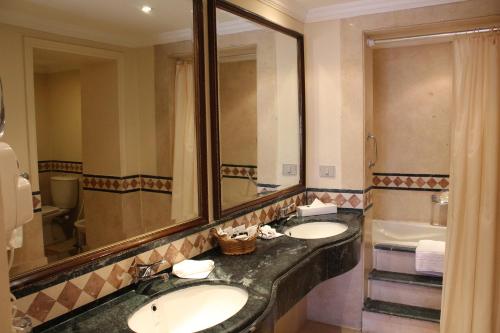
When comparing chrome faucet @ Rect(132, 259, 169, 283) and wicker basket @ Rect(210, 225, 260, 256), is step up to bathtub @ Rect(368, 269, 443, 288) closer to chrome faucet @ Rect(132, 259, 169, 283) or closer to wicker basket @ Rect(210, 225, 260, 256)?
wicker basket @ Rect(210, 225, 260, 256)

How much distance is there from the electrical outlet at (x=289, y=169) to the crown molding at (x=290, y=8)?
3.55ft

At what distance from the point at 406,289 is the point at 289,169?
52.2 inches

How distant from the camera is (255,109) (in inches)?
109

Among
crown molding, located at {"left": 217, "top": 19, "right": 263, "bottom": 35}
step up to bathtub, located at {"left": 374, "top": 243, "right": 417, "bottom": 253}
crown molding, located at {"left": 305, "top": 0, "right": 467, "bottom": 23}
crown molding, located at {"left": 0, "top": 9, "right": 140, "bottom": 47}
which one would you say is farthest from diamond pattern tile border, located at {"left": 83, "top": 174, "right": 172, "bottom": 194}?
step up to bathtub, located at {"left": 374, "top": 243, "right": 417, "bottom": 253}

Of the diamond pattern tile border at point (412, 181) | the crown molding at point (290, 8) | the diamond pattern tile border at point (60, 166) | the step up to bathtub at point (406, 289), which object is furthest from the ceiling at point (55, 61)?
the diamond pattern tile border at point (412, 181)

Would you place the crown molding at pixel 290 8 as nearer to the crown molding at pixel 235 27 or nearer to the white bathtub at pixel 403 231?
the crown molding at pixel 235 27

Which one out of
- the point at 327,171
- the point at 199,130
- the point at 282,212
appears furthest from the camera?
the point at 327,171

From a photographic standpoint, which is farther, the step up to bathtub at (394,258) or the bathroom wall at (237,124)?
the step up to bathtub at (394,258)

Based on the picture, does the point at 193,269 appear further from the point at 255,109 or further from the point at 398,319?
the point at 398,319

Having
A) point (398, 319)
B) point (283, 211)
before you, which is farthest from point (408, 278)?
point (283, 211)

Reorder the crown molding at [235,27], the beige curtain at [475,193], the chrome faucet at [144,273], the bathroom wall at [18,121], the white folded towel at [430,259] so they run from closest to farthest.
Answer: the bathroom wall at [18,121]
the chrome faucet at [144,273]
the crown molding at [235,27]
the beige curtain at [475,193]
the white folded towel at [430,259]

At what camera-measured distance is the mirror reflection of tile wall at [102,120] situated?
1.39 meters

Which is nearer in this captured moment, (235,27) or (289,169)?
(235,27)

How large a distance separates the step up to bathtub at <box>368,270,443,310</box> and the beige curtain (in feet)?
1.21
